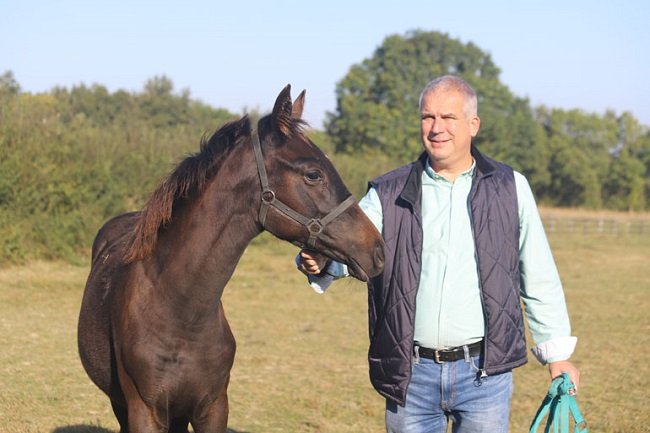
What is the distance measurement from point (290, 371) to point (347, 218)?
5051 mm

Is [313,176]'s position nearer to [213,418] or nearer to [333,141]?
[213,418]

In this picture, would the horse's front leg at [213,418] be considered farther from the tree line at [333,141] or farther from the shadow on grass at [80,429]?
the tree line at [333,141]

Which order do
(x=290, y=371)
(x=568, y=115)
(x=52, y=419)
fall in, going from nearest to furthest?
1. (x=52, y=419)
2. (x=290, y=371)
3. (x=568, y=115)

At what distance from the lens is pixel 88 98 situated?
47062mm

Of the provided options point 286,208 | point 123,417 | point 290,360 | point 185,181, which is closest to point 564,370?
point 286,208

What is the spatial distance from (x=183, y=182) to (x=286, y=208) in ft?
1.85

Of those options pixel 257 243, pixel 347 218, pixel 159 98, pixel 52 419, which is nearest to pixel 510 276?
pixel 347 218

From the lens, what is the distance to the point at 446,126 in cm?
301

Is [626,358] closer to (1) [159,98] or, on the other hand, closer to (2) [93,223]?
(2) [93,223]

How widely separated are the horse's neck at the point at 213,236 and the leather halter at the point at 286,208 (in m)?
0.08

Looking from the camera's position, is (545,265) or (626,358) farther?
(626,358)

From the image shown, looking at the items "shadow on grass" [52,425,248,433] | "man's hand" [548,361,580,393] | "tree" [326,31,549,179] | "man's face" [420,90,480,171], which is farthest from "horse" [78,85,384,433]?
"tree" [326,31,549,179]

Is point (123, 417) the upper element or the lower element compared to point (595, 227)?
lower

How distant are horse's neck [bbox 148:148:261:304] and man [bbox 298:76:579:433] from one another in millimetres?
693
